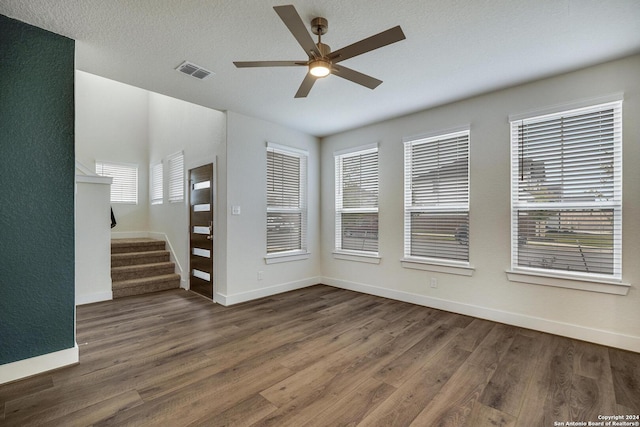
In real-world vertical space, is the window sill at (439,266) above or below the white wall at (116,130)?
below

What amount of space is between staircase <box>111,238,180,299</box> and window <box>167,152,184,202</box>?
969 mm

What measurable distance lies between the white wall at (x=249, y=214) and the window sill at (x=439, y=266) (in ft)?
6.23

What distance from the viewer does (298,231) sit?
5133mm

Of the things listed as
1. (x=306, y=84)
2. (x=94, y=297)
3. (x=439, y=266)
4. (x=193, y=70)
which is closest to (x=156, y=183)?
(x=94, y=297)

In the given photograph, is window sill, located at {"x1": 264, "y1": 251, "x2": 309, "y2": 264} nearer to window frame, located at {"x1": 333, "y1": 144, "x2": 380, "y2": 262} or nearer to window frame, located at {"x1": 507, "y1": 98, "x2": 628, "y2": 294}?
window frame, located at {"x1": 333, "y1": 144, "x2": 380, "y2": 262}

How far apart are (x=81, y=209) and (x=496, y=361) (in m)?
5.37

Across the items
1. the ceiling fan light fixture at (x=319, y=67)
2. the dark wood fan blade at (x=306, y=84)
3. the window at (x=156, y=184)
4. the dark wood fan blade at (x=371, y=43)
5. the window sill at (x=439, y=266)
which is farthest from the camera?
the window at (x=156, y=184)

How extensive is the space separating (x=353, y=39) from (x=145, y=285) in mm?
4716

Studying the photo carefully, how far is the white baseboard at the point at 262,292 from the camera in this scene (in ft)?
13.4

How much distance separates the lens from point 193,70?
9.68 ft

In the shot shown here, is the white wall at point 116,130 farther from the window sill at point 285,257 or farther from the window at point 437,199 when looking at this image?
the window at point 437,199

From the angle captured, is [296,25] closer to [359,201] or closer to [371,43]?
[371,43]

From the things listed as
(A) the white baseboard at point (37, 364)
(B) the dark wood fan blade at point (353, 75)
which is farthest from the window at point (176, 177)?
(B) the dark wood fan blade at point (353, 75)

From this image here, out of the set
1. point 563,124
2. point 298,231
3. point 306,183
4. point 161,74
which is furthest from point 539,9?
point 298,231
